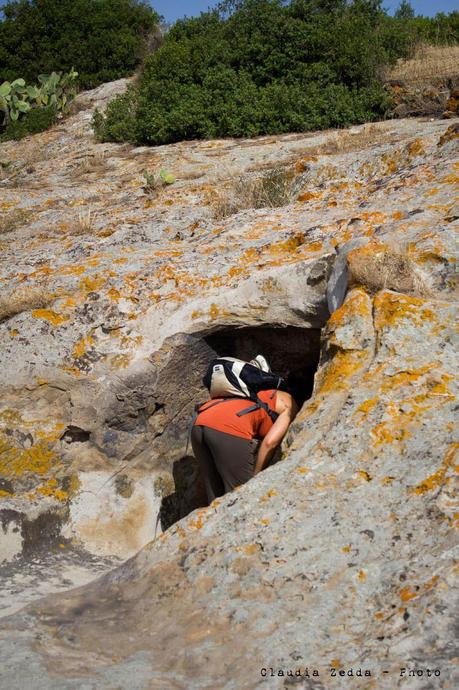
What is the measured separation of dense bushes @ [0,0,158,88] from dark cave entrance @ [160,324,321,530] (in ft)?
44.1

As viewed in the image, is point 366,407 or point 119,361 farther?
→ point 119,361

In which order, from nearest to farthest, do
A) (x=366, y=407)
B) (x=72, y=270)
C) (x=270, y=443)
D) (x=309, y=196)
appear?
(x=366, y=407), (x=270, y=443), (x=72, y=270), (x=309, y=196)

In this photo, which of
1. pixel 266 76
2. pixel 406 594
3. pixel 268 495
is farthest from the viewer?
pixel 266 76

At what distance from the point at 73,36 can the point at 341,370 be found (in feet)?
55.5

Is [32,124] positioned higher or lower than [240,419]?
higher

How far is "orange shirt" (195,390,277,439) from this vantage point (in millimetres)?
4867

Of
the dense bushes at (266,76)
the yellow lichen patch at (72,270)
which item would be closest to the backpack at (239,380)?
the yellow lichen patch at (72,270)

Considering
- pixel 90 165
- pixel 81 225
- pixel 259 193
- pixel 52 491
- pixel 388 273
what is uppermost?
pixel 90 165

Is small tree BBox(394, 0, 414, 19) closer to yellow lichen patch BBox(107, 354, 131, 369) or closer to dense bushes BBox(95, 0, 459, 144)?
dense bushes BBox(95, 0, 459, 144)

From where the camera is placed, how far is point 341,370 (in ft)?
14.4

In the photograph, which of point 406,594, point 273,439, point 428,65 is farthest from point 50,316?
point 428,65

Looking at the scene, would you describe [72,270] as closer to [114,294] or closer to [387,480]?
[114,294]

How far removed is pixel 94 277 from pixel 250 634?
158 inches

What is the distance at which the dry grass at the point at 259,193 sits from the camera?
25.6ft
